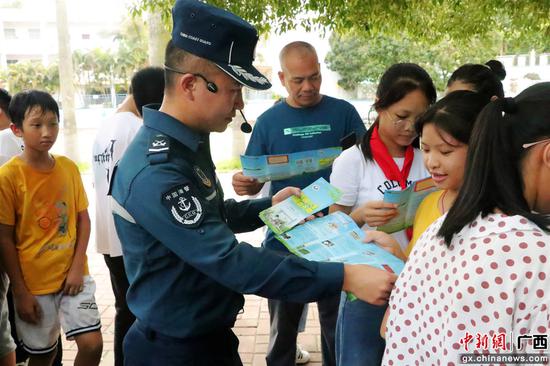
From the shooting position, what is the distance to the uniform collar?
1494mm

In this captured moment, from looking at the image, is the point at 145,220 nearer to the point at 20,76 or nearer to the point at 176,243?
the point at 176,243

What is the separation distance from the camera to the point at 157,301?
4.84ft

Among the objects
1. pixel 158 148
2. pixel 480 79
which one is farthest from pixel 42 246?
pixel 480 79

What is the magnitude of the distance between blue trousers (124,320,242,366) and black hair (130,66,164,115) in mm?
1549

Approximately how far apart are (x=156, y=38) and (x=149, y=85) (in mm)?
3440

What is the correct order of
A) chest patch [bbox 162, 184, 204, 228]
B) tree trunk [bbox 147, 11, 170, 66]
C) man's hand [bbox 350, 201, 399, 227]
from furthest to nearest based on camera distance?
1. tree trunk [bbox 147, 11, 170, 66]
2. man's hand [bbox 350, 201, 399, 227]
3. chest patch [bbox 162, 184, 204, 228]

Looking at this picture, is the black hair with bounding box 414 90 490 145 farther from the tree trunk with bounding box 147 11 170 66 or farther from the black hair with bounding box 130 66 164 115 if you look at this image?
the tree trunk with bounding box 147 11 170 66

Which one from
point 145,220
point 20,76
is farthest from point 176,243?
point 20,76

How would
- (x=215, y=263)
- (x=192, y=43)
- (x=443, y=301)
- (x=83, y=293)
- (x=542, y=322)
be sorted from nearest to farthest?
(x=542, y=322) → (x=443, y=301) → (x=215, y=263) → (x=192, y=43) → (x=83, y=293)

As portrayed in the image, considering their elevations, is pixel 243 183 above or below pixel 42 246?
above

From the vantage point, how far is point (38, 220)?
245 cm

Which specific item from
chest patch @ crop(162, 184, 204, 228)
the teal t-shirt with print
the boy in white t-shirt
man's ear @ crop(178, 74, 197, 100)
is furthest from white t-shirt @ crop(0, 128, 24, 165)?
chest patch @ crop(162, 184, 204, 228)

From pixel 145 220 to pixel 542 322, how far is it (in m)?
0.98

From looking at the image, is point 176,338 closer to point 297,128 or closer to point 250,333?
point 297,128
